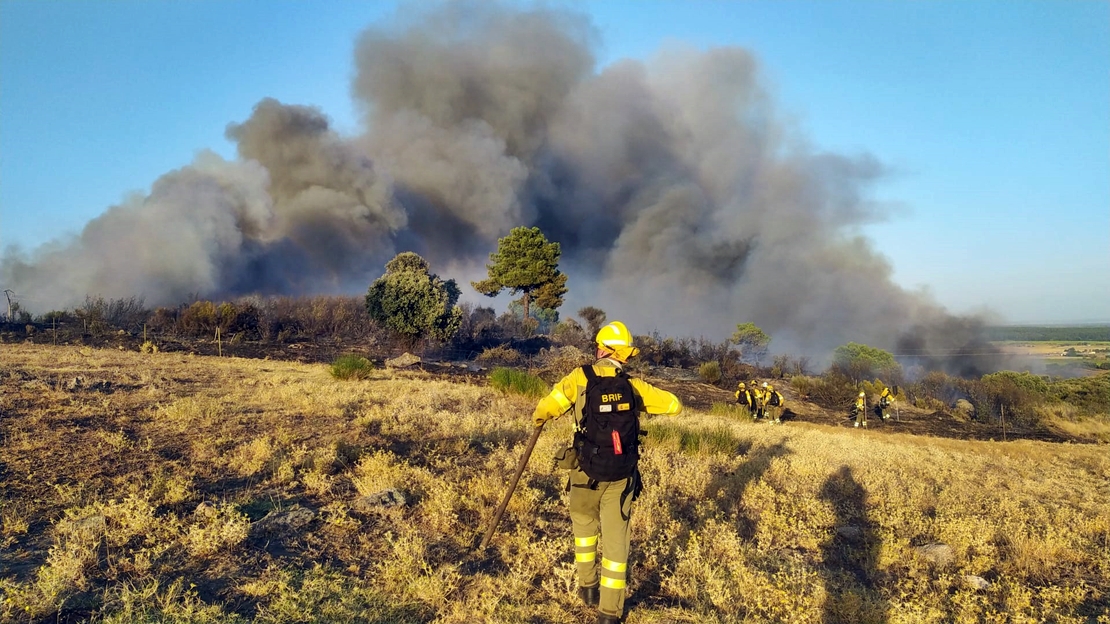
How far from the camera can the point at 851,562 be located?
4.66 m

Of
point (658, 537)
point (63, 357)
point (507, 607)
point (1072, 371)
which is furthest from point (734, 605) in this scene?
point (1072, 371)

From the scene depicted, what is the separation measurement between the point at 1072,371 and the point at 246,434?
45.3 m

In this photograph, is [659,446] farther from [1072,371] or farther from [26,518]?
[1072,371]

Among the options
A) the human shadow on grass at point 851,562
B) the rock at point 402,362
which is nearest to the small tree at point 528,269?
the rock at point 402,362

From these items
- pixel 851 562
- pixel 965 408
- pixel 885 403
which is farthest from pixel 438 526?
pixel 965 408

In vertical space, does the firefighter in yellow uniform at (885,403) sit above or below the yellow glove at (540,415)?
below

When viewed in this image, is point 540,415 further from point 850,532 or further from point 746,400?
point 746,400

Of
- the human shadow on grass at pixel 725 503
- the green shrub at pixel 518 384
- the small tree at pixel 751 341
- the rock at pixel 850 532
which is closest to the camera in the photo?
the human shadow on grass at pixel 725 503

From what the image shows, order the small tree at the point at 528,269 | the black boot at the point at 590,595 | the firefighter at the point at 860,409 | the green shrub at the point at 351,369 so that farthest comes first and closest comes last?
the small tree at the point at 528,269
the firefighter at the point at 860,409
the green shrub at the point at 351,369
the black boot at the point at 590,595

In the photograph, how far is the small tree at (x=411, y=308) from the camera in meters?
22.5

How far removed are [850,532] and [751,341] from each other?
2983 centimetres

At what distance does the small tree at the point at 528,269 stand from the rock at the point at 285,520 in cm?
2556

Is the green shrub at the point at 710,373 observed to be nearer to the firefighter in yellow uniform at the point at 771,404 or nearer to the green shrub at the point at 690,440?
the firefighter in yellow uniform at the point at 771,404

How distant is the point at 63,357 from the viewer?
11.6 meters
